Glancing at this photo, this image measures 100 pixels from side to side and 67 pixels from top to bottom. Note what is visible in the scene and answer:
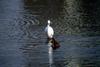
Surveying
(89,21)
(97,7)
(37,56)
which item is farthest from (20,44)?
(97,7)

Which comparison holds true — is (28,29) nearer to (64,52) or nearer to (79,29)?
(79,29)

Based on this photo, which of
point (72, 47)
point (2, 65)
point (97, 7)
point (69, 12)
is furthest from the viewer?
point (97, 7)

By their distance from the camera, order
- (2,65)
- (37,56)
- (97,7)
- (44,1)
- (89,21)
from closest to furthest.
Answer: (2,65) → (37,56) → (89,21) → (97,7) → (44,1)

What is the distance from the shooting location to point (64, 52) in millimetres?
18750

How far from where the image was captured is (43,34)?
2148 cm

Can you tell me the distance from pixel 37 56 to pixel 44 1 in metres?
13.1

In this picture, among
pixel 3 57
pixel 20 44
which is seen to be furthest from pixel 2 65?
pixel 20 44

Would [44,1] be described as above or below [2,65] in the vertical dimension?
above

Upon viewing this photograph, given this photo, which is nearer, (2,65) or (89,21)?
(2,65)

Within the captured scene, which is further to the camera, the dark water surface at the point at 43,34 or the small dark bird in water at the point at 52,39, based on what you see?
the small dark bird in water at the point at 52,39

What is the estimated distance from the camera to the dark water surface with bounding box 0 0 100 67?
17.9 metres

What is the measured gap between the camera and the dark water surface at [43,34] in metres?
17.9

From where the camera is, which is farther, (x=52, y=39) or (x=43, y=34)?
(x=43, y=34)

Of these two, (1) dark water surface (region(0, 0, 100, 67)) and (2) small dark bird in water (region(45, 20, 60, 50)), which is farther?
(2) small dark bird in water (region(45, 20, 60, 50))
